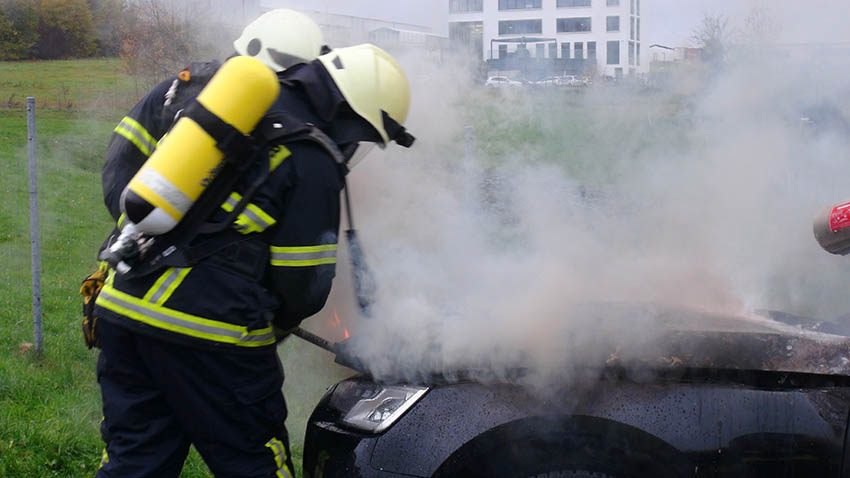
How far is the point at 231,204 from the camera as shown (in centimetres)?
242

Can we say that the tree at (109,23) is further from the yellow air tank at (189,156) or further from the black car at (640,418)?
the black car at (640,418)

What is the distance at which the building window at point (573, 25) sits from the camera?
15.3ft

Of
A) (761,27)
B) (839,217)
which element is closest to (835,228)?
(839,217)

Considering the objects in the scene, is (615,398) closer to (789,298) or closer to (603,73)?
(789,298)

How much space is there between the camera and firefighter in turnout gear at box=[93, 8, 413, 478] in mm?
2375

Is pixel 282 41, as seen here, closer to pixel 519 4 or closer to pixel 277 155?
pixel 277 155

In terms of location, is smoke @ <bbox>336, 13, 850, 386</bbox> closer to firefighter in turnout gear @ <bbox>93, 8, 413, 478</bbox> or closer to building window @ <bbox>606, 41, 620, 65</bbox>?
building window @ <bbox>606, 41, 620, 65</bbox>

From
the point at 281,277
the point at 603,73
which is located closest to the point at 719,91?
the point at 603,73

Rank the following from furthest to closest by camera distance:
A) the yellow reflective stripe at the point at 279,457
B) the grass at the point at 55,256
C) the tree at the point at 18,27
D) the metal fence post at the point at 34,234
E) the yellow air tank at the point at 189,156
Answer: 1. the tree at the point at 18,27
2. the metal fence post at the point at 34,234
3. the grass at the point at 55,256
4. the yellow reflective stripe at the point at 279,457
5. the yellow air tank at the point at 189,156

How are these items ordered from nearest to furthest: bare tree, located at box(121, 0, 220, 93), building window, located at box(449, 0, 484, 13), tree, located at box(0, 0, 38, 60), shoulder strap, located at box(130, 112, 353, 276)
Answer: shoulder strap, located at box(130, 112, 353, 276) → building window, located at box(449, 0, 484, 13) → bare tree, located at box(121, 0, 220, 93) → tree, located at box(0, 0, 38, 60)

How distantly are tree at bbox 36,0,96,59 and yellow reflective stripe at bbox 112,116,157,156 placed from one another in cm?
444

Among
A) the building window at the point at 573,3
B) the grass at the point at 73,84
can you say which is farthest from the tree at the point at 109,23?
the building window at the point at 573,3

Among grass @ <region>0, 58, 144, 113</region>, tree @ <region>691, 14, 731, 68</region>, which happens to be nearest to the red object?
tree @ <region>691, 14, 731, 68</region>

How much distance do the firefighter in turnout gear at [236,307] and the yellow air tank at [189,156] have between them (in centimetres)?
5
